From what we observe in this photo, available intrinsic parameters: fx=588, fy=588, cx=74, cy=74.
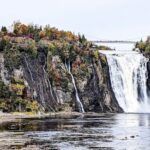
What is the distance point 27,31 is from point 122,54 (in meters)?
29.7

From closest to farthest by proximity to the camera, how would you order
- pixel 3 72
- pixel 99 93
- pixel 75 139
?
pixel 75 139, pixel 3 72, pixel 99 93

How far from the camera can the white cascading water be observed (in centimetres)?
15300

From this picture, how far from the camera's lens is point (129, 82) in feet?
513

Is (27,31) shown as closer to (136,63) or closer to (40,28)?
(40,28)

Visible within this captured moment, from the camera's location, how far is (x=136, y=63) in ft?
533

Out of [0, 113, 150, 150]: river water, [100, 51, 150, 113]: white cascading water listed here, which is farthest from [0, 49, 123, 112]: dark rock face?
[0, 113, 150, 150]: river water

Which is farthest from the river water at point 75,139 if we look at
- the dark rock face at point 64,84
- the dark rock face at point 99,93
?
the dark rock face at point 99,93

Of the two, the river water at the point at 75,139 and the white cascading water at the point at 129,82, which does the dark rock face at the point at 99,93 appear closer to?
the white cascading water at the point at 129,82

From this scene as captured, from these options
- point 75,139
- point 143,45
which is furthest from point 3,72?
point 75,139

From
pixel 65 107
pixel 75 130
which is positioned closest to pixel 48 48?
pixel 65 107

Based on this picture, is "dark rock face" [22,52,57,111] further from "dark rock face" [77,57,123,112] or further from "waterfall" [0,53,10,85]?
"dark rock face" [77,57,123,112]

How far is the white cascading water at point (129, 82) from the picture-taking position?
153 m

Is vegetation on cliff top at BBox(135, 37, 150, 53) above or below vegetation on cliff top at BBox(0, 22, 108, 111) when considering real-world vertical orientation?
above

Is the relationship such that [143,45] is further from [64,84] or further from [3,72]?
[3,72]
